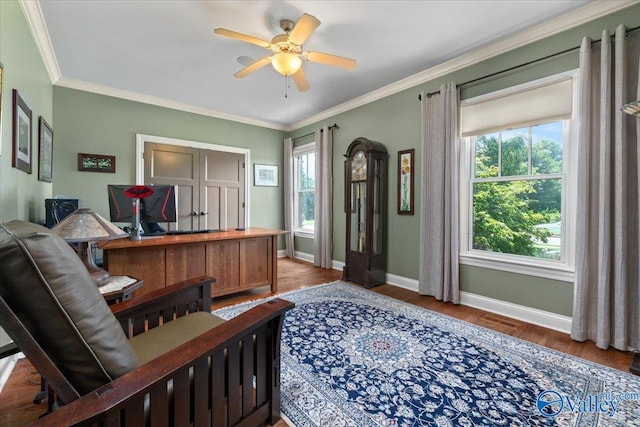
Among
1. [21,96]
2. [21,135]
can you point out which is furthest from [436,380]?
[21,96]

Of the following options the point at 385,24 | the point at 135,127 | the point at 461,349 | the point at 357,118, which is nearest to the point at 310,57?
the point at 385,24

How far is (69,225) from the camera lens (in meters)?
1.50

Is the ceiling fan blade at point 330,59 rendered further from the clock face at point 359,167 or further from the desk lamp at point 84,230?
the desk lamp at point 84,230

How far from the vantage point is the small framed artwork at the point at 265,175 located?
5.37 m

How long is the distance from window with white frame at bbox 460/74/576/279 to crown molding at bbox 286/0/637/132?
40 cm

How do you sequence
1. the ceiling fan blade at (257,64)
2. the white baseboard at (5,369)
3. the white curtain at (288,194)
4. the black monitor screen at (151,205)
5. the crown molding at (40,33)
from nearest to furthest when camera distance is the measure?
the white baseboard at (5,369), the crown molding at (40,33), the ceiling fan blade at (257,64), the black monitor screen at (151,205), the white curtain at (288,194)

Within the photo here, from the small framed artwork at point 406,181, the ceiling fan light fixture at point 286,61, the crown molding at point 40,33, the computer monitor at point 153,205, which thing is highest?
the crown molding at point 40,33

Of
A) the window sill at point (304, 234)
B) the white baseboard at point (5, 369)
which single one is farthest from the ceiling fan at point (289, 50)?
the window sill at point (304, 234)

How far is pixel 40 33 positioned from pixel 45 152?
1.16 meters

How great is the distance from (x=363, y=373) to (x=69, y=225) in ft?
6.24

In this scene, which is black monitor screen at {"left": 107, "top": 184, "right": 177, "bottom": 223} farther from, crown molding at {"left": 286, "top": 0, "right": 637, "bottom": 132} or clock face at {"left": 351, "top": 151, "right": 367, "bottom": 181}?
crown molding at {"left": 286, "top": 0, "right": 637, "bottom": 132}

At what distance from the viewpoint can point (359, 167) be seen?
12.9 feet

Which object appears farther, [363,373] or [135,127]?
[135,127]

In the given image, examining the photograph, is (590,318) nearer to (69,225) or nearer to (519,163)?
(519,163)
